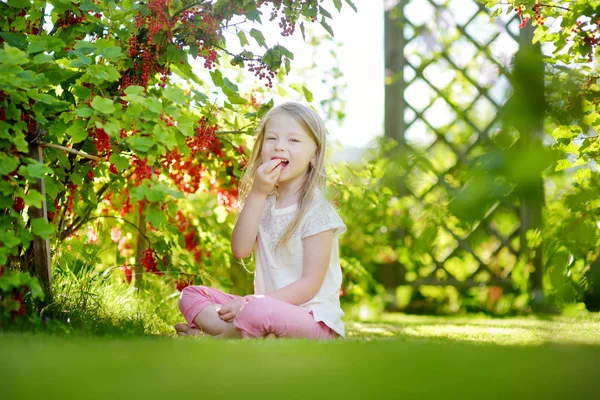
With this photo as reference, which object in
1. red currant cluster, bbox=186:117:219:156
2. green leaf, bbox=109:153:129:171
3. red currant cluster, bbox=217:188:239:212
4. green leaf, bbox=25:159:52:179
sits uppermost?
red currant cluster, bbox=186:117:219:156

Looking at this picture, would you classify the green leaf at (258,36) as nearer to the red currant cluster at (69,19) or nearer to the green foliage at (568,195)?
the red currant cluster at (69,19)

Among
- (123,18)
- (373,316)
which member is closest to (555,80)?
(123,18)

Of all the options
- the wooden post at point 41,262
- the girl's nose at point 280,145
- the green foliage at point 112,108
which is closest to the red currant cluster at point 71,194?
the green foliage at point 112,108

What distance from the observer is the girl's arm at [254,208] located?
2244mm

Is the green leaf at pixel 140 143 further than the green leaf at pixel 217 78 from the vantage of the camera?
No

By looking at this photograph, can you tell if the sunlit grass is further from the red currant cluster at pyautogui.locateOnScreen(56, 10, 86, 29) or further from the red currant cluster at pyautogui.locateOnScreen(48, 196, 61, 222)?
the red currant cluster at pyautogui.locateOnScreen(56, 10, 86, 29)

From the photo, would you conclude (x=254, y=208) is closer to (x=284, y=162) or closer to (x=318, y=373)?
(x=284, y=162)

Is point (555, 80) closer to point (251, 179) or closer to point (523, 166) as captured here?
point (523, 166)

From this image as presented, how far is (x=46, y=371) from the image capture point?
84cm

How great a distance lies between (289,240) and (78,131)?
81cm

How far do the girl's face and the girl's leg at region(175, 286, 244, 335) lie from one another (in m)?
0.49

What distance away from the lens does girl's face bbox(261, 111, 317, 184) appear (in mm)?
2316

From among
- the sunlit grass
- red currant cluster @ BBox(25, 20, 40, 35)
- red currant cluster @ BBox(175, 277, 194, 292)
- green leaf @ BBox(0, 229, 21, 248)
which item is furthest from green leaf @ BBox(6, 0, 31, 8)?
the sunlit grass

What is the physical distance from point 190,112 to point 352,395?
227 centimetres
